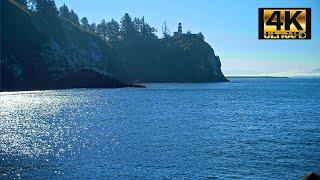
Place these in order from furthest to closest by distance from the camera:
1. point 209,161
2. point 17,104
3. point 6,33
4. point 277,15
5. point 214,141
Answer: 1. point 6,33
2. point 17,104
3. point 214,141
4. point 209,161
5. point 277,15

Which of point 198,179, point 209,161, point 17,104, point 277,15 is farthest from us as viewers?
point 17,104

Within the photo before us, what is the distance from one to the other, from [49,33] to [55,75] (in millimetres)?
26694

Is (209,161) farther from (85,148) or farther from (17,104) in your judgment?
(17,104)

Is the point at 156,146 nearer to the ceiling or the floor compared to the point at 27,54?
nearer to the floor

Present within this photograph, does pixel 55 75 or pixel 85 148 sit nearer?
pixel 85 148

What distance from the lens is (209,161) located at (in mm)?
47781

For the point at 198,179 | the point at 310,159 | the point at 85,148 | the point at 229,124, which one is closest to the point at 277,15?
the point at 198,179

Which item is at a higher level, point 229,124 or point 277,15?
point 277,15

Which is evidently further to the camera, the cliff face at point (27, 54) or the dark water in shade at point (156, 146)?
the cliff face at point (27, 54)

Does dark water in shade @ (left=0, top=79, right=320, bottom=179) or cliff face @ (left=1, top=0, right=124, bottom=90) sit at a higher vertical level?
cliff face @ (left=1, top=0, right=124, bottom=90)

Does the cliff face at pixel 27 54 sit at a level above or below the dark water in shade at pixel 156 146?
above

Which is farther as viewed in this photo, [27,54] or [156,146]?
[27,54]

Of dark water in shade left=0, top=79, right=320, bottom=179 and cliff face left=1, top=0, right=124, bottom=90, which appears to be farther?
cliff face left=1, top=0, right=124, bottom=90

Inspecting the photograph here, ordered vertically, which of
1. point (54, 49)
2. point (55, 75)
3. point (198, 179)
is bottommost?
point (198, 179)
